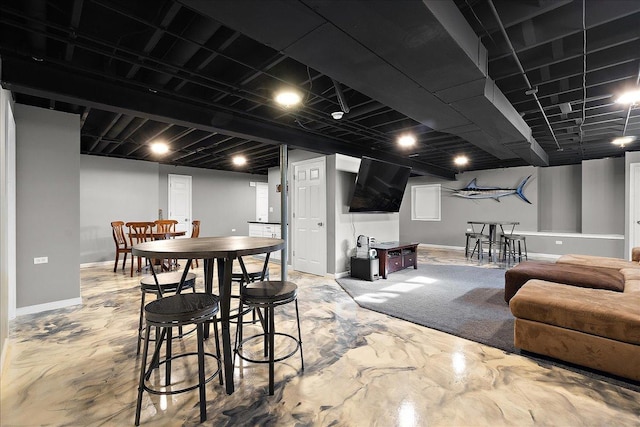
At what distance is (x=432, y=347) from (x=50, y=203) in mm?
4552

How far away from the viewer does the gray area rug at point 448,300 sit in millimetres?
2954

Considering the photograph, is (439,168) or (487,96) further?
(439,168)

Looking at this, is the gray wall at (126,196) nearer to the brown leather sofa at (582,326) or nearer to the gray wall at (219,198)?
the gray wall at (219,198)

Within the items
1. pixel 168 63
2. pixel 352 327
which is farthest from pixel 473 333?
pixel 168 63

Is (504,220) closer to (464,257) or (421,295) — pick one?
(464,257)

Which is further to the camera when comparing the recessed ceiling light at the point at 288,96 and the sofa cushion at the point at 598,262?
the sofa cushion at the point at 598,262

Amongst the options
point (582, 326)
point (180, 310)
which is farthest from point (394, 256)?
point (180, 310)

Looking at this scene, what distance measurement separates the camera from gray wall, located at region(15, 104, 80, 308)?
338 cm

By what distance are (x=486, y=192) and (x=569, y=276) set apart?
636 centimetres

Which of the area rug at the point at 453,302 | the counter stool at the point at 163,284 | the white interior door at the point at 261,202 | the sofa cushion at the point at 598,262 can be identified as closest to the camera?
the counter stool at the point at 163,284

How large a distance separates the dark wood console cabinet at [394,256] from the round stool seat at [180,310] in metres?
3.84

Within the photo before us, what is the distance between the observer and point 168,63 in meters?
2.59

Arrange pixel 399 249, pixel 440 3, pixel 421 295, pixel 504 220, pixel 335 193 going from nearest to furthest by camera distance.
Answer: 1. pixel 440 3
2. pixel 421 295
3. pixel 335 193
4. pixel 399 249
5. pixel 504 220

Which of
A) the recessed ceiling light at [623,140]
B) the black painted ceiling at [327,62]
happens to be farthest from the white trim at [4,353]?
the recessed ceiling light at [623,140]
